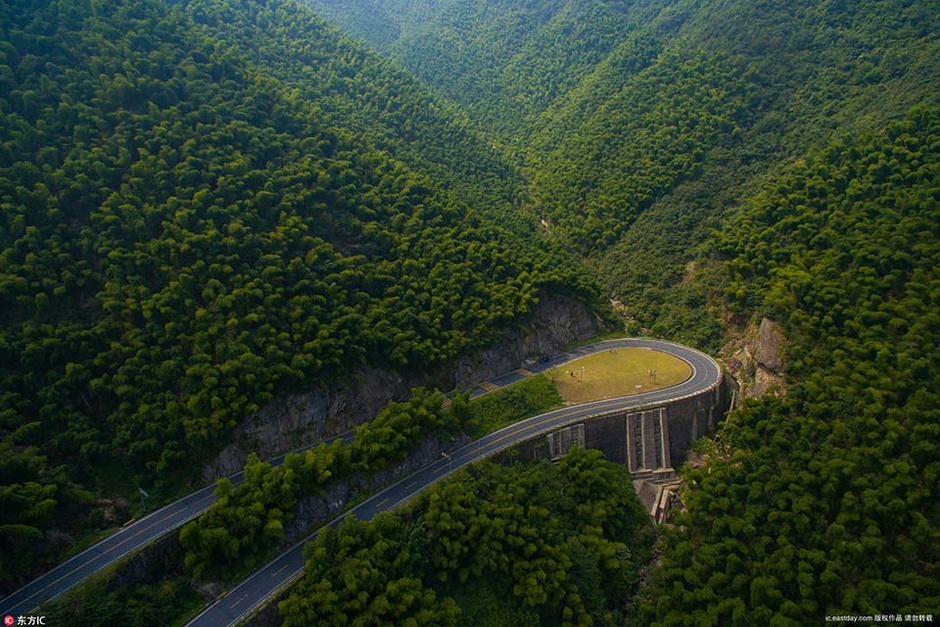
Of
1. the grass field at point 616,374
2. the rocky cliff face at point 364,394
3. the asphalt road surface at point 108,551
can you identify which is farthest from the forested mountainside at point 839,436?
the asphalt road surface at point 108,551

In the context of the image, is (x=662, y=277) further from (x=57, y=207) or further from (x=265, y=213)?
(x=57, y=207)

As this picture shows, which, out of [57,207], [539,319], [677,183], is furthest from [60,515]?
[677,183]

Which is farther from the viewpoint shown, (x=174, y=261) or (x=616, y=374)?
(x=616, y=374)

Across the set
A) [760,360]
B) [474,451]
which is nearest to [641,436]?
[760,360]

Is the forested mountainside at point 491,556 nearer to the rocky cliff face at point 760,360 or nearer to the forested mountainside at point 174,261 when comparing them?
the forested mountainside at point 174,261

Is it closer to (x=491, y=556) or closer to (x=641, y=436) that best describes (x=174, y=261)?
(x=491, y=556)

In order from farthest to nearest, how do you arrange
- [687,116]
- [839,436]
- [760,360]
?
[687,116] → [760,360] → [839,436]

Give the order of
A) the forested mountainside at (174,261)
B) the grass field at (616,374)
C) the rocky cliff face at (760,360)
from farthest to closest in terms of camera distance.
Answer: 1. the grass field at (616,374)
2. the rocky cliff face at (760,360)
3. the forested mountainside at (174,261)
